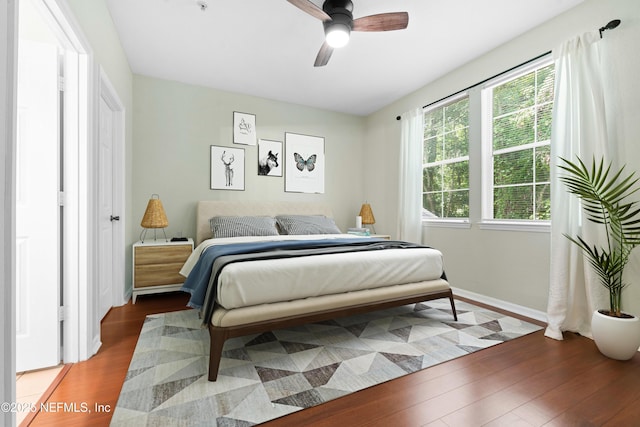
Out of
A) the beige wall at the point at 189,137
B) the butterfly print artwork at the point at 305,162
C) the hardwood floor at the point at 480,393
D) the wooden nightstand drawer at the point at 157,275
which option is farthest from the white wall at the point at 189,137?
the hardwood floor at the point at 480,393

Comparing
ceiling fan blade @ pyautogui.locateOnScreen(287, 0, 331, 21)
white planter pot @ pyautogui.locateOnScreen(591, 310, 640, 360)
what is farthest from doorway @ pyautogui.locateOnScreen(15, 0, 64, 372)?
white planter pot @ pyautogui.locateOnScreen(591, 310, 640, 360)

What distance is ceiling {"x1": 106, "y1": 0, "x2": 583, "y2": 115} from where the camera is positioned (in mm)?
2377

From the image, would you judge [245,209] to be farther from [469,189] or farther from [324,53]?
[469,189]

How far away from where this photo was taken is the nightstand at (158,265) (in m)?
2.98

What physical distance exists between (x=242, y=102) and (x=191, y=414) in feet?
12.4

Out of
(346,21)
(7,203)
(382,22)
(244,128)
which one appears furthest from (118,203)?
(382,22)

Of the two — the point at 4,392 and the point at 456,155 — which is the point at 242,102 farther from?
the point at 4,392

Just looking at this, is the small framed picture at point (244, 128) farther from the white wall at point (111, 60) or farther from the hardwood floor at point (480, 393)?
the hardwood floor at point (480, 393)

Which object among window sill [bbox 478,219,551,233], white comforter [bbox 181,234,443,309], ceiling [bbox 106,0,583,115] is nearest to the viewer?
white comforter [bbox 181,234,443,309]

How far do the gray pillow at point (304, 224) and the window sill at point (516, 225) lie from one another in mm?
1822

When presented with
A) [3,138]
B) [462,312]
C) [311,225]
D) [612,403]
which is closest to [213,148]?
[311,225]

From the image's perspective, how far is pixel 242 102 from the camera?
4.07 metres

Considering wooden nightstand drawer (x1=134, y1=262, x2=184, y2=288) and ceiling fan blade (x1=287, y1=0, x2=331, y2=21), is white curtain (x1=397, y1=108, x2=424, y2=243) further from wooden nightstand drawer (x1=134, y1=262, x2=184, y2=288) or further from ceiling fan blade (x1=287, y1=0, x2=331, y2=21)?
wooden nightstand drawer (x1=134, y1=262, x2=184, y2=288)

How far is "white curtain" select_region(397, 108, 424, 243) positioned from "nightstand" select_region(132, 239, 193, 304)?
281 cm
